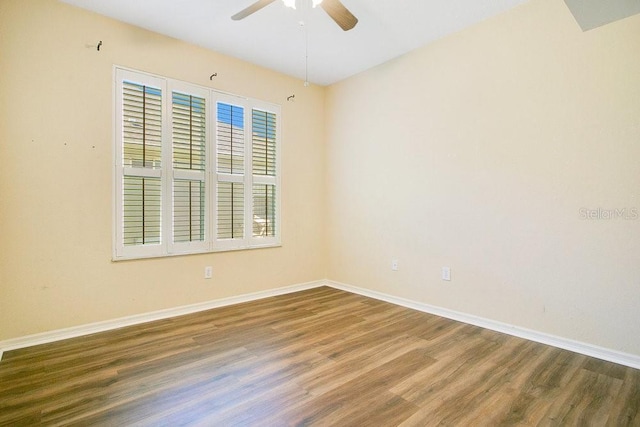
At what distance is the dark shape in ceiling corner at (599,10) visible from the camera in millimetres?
2260

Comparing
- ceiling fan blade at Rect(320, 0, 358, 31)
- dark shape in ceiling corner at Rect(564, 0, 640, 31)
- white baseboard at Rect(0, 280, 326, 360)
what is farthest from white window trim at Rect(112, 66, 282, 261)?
dark shape in ceiling corner at Rect(564, 0, 640, 31)

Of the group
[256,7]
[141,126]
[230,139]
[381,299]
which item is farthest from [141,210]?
[381,299]

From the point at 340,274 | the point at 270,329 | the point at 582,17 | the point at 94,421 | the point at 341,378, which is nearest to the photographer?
the point at 94,421

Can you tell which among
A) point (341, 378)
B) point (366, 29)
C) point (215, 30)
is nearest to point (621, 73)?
point (366, 29)

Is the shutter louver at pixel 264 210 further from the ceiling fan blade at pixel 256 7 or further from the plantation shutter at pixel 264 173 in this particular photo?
the ceiling fan blade at pixel 256 7

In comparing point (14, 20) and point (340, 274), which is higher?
point (14, 20)

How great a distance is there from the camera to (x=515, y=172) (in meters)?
2.81

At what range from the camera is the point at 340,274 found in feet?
14.6

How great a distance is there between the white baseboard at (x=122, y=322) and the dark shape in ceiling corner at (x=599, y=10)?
3897mm

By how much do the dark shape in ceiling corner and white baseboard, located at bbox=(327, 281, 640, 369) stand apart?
95.5 inches

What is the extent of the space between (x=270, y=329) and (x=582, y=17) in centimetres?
358

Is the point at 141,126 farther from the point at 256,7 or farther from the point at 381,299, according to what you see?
the point at 381,299

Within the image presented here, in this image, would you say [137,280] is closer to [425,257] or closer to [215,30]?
[215,30]
